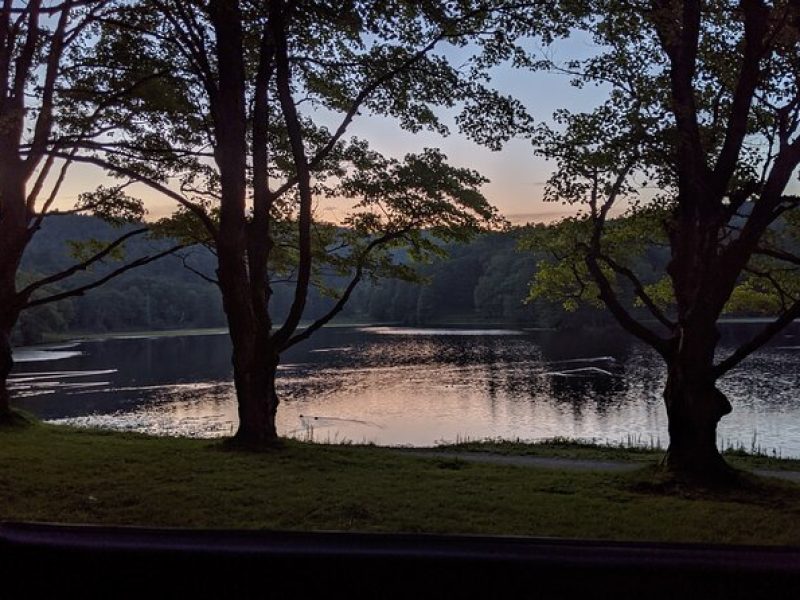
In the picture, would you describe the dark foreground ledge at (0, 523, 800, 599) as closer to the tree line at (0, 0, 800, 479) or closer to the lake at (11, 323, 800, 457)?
the tree line at (0, 0, 800, 479)

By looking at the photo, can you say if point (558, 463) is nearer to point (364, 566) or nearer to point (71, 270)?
point (71, 270)

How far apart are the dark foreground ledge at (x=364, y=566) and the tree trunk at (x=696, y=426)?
32.0ft

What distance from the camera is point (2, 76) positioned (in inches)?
592

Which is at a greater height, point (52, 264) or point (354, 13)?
point (52, 264)

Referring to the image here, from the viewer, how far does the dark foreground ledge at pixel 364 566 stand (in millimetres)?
1126

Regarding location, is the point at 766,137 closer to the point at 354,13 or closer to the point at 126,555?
the point at 354,13

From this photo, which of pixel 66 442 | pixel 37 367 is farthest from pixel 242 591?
pixel 37 367

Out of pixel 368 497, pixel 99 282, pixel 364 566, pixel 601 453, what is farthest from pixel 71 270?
pixel 364 566

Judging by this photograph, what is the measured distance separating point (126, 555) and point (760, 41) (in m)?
9.68

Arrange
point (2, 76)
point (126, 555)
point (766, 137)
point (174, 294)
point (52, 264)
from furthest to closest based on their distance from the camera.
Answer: point (52, 264)
point (174, 294)
point (2, 76)
point (766, 137)
point (126, 555)

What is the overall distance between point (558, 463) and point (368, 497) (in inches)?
292

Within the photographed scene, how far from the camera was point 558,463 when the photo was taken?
14969 millimetres

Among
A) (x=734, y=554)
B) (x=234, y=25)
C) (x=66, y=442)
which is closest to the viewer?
(x=734, y=554)

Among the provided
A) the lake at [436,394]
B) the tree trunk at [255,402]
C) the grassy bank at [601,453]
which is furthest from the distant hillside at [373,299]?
the tree trunk at [255,402]
